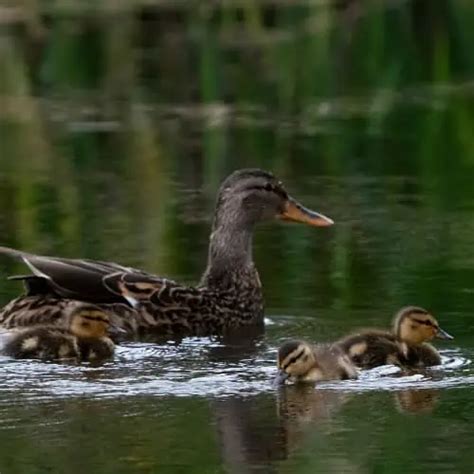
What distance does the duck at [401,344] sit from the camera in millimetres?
7281

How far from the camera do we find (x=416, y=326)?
7.47 m

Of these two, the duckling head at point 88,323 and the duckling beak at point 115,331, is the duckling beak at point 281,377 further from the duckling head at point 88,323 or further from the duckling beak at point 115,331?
the duckling beak at point 115,331

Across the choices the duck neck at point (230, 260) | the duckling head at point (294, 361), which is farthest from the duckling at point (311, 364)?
the duck neck at point (230, 260)

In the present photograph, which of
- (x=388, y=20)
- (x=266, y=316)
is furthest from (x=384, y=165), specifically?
(x=388, y=20)

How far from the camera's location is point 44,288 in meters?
8.32

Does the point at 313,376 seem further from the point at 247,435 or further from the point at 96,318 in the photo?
the point at 96,318

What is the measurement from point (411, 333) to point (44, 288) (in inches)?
64.2

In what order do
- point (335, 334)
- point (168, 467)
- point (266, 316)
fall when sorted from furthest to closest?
point (266, 316) → point (335, 334) → point (168, 467)

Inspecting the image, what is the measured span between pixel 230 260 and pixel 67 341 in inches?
59.3

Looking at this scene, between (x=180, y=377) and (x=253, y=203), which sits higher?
(x=253, y=203)

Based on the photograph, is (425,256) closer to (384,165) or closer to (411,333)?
(411,333)

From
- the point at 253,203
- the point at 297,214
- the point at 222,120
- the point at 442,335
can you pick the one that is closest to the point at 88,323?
the point at 442,335

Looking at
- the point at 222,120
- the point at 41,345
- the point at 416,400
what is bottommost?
the point at 416,400

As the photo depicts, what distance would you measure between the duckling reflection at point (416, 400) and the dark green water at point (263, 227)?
0.05ft
